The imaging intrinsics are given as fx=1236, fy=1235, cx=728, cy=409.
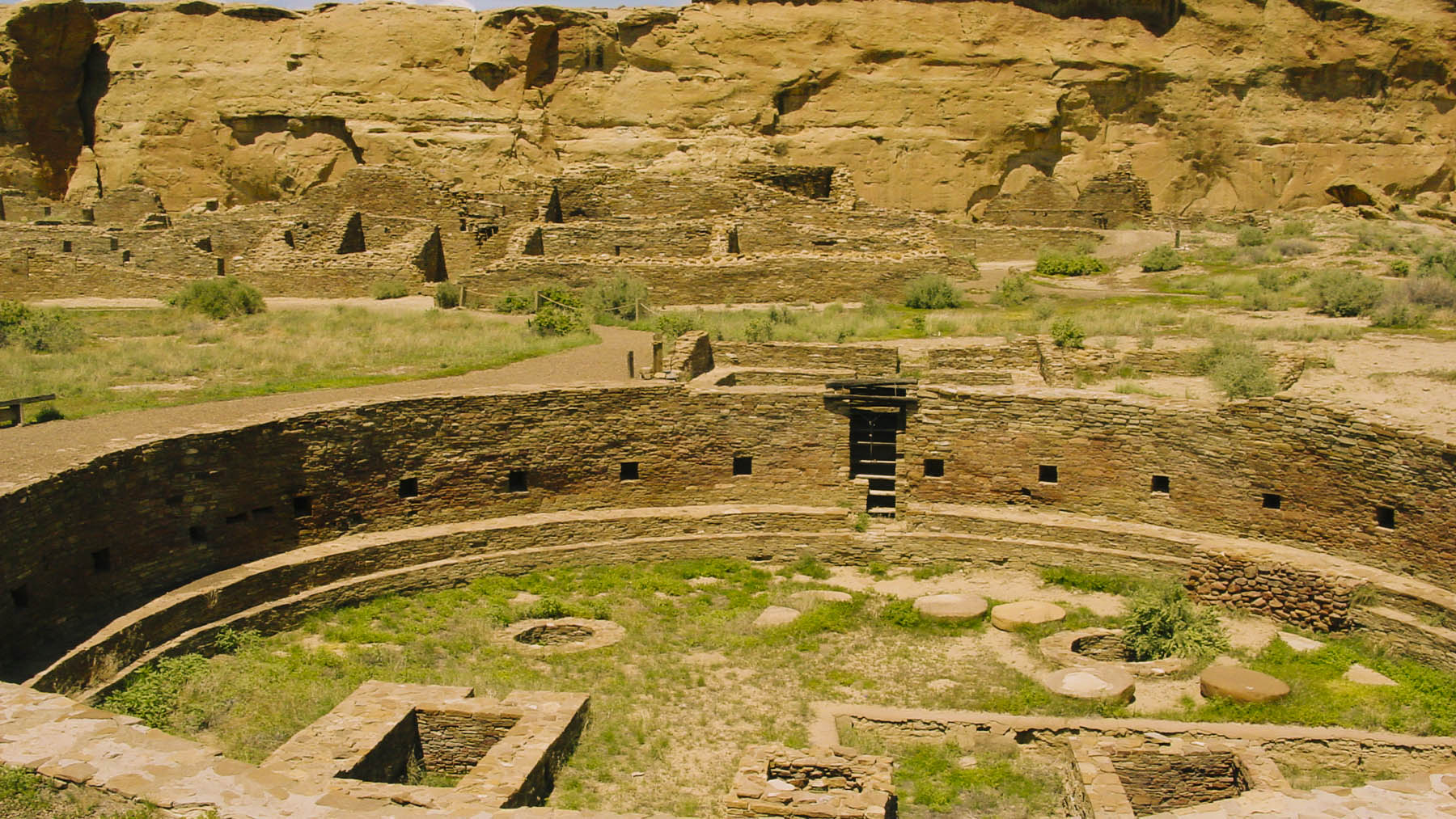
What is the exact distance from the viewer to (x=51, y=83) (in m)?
38.1

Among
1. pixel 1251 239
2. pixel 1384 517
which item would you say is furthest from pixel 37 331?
pixel 1251 239

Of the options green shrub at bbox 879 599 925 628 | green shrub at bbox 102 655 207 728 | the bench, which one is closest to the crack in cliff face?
the bench

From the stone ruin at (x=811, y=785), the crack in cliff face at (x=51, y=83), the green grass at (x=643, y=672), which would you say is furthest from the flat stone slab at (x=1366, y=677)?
the crack in cliff face at (x=51, y=83)

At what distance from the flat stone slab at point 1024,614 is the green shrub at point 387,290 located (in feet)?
56.2

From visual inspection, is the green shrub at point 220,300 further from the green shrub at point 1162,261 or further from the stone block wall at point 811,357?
the green shrub at point 1162,261

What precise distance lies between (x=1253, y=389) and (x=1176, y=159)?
26.3 m

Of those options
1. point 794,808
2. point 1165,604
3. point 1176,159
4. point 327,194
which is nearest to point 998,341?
point 1165,604

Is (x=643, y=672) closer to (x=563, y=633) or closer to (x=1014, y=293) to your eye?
(x=563, y=633)

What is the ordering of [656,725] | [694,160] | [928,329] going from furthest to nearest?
[694,160], [928,329], [656,725]

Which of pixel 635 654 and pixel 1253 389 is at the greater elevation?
pixel 1253 389

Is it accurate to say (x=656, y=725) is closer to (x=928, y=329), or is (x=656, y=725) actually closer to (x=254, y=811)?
(x=254, y=811)

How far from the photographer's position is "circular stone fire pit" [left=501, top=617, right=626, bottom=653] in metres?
14.0

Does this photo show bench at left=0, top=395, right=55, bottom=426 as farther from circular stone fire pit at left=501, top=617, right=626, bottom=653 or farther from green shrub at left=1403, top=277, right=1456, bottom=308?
green shrub at left=1403, top=277, right=1456, bottom=308

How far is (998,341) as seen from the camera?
70.4 ft
